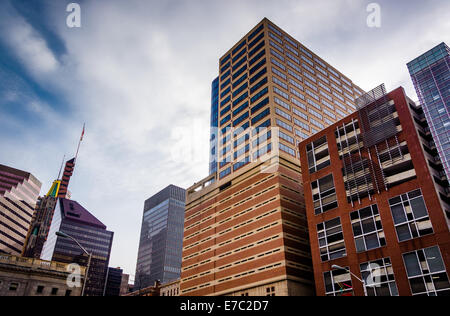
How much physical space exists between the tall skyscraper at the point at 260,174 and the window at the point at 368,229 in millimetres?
17410

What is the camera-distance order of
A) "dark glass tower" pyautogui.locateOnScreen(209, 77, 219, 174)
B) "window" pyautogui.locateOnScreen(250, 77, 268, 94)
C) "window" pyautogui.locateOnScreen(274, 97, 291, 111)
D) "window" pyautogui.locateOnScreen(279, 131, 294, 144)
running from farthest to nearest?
1. "dark glass tower" pyautogui.locateOnScreen(209, 77, 219, 174)
2. "window" pyautogui.locateOnScreen(250, 77, 268, 94)
3. "window" pyautogui.locateOnScreen(274, 97, 291, 111)
4. "window" pyautogui.locateOnScreen(279, 131, 294, 144)

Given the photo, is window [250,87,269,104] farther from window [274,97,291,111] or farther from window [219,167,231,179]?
window [219,167,231,179]

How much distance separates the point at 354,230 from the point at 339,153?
16.1 meters

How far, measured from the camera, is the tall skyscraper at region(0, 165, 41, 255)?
15811 centimetres

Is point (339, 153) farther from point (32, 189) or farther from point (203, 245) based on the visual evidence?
point (32, 189)

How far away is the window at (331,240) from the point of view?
196ft

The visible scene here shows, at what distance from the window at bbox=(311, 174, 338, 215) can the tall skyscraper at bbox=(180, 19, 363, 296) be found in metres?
9.90

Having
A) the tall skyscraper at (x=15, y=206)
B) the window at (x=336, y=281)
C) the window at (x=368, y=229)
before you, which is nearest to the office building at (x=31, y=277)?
the window at (x=336, y=281)

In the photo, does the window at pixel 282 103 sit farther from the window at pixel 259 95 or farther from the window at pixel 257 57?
the window at pixel 257 57

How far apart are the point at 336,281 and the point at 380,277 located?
8079 mm

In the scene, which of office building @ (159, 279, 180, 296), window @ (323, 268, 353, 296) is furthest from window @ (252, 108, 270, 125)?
office building @ (159, 279, 180, 296)
